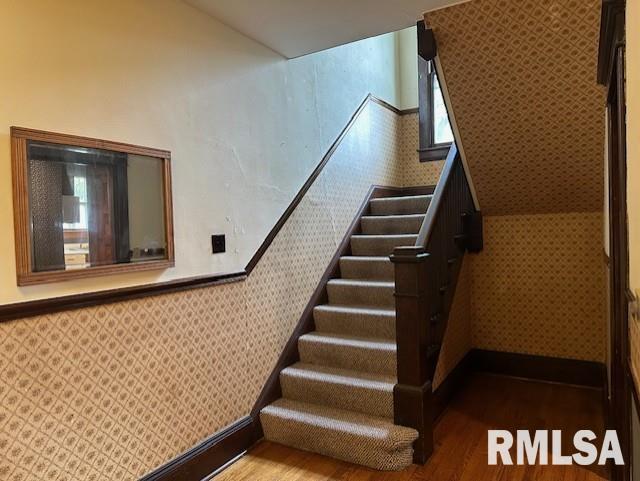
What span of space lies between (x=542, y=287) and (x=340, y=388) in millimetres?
2024

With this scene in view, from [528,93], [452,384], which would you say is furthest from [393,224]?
[528,93]

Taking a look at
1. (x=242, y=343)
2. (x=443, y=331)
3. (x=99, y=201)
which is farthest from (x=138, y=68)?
(x=443, y=331)

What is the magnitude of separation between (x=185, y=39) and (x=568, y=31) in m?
1.87

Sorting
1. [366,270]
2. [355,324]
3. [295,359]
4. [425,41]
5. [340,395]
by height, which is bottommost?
[340,395]

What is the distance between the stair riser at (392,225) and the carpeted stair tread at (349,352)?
1.22 m

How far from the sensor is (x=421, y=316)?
237 cm

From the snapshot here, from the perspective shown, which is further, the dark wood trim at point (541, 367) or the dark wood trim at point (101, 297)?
the dark wood trim at point (541, 367)

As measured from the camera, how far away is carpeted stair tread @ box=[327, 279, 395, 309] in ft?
10.5

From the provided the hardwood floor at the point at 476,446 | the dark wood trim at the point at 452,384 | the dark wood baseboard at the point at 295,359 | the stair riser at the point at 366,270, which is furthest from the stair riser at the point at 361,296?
the hardwood floor at the point at 476,446

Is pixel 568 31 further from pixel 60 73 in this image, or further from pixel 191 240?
pixel 60 73

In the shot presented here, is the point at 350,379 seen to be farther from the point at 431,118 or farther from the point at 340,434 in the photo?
the point at 431,118

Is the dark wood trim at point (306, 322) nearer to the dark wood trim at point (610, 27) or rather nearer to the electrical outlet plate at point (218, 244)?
the electrical outlet plate at point (218, 244)

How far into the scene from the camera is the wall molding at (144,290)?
5.07 feet

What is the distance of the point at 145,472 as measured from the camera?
1977 millimetres
